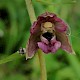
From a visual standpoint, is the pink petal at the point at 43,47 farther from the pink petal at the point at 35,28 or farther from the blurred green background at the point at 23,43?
the blurred green background at the point at 23,43

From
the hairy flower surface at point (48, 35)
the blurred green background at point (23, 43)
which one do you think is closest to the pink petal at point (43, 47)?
the hairy flower surface at point (48, 35)

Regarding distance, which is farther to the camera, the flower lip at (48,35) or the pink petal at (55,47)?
the flower lip at (48,35)

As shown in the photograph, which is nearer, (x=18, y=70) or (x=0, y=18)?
(x=18, y=70)

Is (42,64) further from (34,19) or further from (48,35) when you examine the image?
(34,19)

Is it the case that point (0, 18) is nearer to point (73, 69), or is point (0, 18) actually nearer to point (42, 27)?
point (73, 69)

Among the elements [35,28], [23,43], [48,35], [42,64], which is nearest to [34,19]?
[35,28]

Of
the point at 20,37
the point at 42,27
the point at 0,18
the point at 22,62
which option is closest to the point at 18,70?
the point at 22,62
